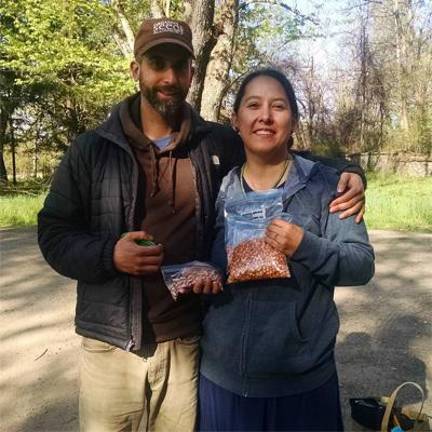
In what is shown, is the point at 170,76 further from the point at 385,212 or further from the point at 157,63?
the point at 385,212

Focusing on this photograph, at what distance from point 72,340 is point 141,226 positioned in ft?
9.25

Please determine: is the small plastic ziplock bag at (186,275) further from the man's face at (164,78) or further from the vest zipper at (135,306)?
the man's face at (164,78)

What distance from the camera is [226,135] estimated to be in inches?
93.6

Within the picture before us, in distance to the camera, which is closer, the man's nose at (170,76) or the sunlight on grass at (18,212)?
the man's nose at (170,76)

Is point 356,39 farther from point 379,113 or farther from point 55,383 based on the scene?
point 55,383

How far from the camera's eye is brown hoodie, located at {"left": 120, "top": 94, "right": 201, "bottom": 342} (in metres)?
2.10

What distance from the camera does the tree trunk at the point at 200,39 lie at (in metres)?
7.82

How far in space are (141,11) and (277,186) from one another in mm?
18038

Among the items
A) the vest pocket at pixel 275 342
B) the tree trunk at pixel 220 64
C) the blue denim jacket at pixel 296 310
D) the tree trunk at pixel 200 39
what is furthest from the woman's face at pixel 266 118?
the tree trunk at pixel 220 64

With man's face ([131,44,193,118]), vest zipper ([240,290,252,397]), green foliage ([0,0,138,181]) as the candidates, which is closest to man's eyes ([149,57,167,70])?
man's face ([131,44,193,118])

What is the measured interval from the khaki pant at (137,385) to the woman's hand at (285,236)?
0.68 meters

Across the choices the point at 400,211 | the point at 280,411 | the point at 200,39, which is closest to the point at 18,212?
the point at 200,39

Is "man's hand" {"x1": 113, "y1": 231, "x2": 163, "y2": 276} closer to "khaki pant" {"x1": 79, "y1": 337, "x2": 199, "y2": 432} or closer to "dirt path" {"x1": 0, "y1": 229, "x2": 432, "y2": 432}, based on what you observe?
"khaki pant" {"x1": 79, "y1": 337, "x2": 199, "y2": 432}

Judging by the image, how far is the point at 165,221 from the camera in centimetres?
212
